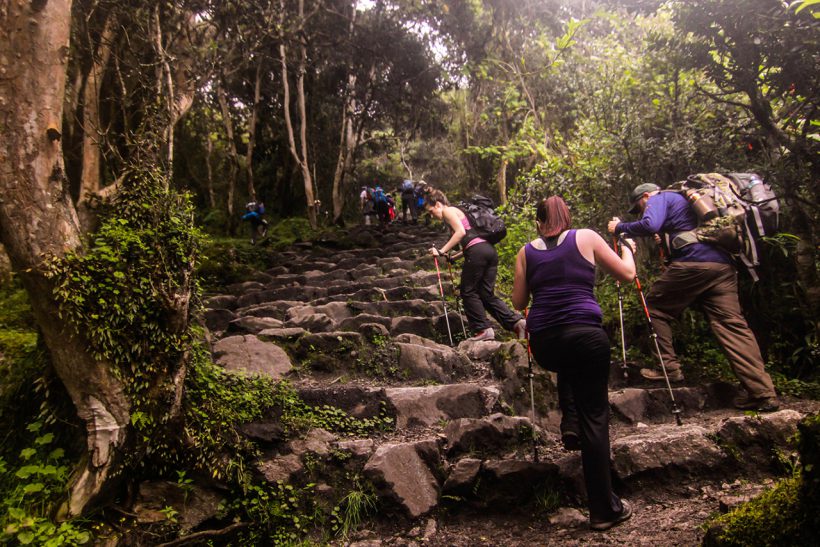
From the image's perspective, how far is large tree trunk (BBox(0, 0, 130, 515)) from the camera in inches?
131

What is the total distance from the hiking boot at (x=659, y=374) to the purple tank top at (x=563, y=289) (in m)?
2.56

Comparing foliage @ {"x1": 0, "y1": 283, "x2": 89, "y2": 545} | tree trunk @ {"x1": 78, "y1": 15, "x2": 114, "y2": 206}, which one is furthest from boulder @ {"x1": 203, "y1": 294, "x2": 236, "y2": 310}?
foliage @ {"x1": 0, "y1": 283, "x2": 89, "y2": 545}

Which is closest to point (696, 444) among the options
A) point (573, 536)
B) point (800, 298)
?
point (573, 536)

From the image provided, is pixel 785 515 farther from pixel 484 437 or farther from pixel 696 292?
pixel 696 292

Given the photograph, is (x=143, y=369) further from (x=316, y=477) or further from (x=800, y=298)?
(x=800, y=298)

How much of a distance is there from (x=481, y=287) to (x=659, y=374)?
2.24 metres

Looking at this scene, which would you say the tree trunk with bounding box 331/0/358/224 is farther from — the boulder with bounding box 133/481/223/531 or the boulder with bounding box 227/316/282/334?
the boulder with bounding box 133/481/223/531

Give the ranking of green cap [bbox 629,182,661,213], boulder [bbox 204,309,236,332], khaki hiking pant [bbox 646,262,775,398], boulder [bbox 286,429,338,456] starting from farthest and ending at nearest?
boulder [bbox 204,309,236,332] → green cap [bbox 629,182,661,213] → khaki hiking pant [bbox 646,262,775,398] → boulder [bbox 286,429,338,456]

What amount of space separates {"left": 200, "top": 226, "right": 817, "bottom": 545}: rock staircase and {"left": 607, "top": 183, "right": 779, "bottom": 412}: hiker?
337 millimetres

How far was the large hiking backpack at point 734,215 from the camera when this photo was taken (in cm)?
500

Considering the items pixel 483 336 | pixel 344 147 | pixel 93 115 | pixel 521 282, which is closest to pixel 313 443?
pixel 521 282

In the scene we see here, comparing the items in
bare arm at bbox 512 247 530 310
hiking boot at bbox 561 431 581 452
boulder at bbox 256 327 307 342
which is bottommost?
hiking boot at bbox 561 431 581 452

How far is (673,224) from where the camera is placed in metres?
5.36

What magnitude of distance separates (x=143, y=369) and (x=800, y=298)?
6.36 meters
